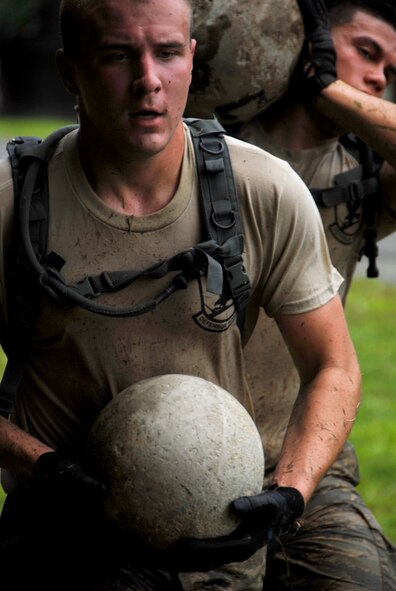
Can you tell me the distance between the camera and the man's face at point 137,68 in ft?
14.4

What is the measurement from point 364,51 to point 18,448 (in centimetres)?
218

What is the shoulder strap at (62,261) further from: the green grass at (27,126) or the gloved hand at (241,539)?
the green grass at (27,126)

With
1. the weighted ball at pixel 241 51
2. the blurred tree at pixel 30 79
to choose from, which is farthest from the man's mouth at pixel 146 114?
the blurred tree at pixel 30 79

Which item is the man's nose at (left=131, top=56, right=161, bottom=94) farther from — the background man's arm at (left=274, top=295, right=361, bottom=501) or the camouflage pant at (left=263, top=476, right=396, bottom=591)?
the camouflage pant at (left=263, top=476, right=396, bottom=591)

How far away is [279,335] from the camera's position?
5797 mm

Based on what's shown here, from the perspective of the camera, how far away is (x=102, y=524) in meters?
4.44

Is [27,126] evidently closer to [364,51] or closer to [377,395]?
[377,395]

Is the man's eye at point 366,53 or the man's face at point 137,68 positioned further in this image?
the man's eye at point 366,53

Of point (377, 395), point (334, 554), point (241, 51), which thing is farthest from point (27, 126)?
point (334, 554)

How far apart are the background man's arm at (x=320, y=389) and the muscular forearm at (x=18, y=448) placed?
0.72 meters

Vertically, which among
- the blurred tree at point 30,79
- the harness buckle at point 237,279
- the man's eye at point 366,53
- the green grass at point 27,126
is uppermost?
the harness buckle at point 237,279

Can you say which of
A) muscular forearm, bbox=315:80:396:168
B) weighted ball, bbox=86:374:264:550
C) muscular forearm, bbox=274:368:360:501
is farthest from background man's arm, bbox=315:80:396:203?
weighted ball, bbox=86:374:264:550

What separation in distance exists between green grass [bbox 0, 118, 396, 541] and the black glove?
3.99 metres

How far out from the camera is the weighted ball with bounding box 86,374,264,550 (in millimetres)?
4270
